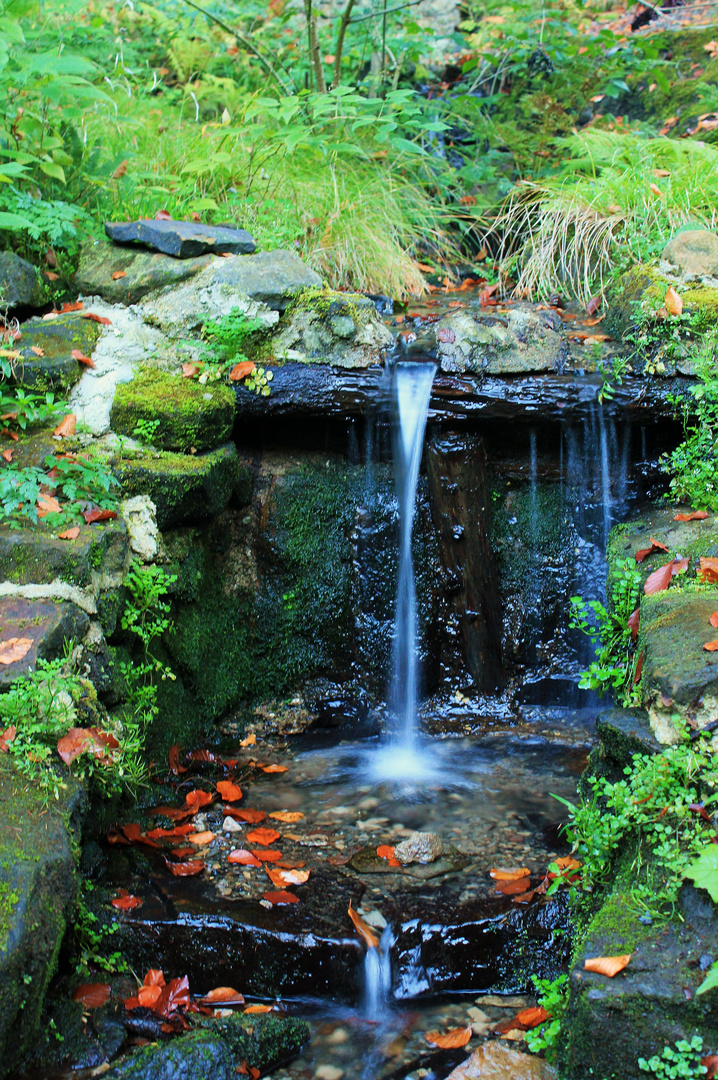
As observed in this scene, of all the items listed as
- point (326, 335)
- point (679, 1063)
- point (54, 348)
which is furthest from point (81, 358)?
point (679, 1063)

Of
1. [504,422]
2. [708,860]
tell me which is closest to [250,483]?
[504,422]

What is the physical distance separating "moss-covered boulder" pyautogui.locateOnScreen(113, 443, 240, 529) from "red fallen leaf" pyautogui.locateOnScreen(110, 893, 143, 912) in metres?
1.62

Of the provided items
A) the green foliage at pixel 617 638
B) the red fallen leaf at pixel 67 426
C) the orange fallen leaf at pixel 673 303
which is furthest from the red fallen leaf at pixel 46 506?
the orange fallen leaf at pixel 673 303

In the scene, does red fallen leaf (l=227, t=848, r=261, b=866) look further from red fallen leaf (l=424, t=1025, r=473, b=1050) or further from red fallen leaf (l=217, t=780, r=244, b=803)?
red fallen leaf (l=424, t=1025, r=473, b=1050)

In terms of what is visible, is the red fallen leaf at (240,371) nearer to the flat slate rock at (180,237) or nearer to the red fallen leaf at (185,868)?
the flat slate rock at (180,237)

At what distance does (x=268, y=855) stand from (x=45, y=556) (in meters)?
1.44

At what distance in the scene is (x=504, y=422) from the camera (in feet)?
14.8

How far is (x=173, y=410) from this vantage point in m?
3.88

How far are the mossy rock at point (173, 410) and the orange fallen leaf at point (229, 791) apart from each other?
5.25 ft

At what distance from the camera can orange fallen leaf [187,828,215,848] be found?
10.3 ft

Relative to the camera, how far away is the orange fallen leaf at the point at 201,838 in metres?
3.13

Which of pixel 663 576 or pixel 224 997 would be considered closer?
pixel 224 997

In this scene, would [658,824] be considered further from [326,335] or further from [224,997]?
[326,335]

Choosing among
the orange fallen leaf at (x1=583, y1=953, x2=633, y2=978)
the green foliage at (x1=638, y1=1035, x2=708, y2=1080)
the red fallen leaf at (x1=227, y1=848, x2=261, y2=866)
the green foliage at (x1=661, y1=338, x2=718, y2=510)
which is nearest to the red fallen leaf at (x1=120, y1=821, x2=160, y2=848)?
the red fallen leaf at (x1=227, y1=848, x2=261, y2=866)
